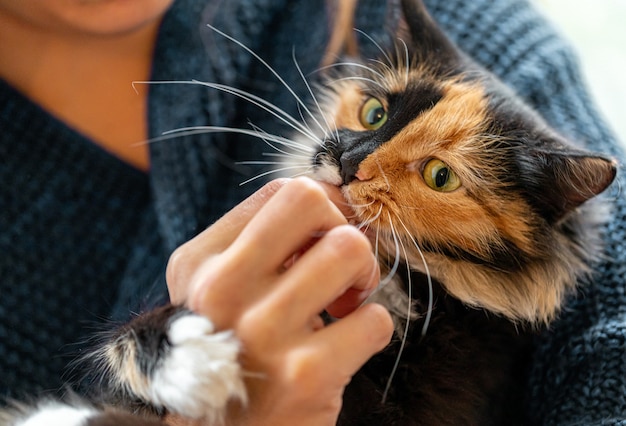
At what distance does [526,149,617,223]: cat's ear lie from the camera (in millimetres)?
872

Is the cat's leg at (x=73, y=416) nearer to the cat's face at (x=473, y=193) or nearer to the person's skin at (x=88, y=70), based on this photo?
the cat's face at (x=473, y=193)

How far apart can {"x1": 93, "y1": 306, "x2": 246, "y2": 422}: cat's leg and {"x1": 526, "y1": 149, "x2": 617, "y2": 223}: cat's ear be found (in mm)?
586

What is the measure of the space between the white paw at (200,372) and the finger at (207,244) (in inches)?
3.2

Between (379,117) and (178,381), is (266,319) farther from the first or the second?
(379,117)

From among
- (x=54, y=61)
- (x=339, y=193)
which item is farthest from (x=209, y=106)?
(x=339, y=193)

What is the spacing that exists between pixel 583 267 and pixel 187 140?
0.91 meters

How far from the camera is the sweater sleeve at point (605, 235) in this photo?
3.26 ft

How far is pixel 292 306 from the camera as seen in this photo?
2.21ft

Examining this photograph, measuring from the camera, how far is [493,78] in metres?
1.16

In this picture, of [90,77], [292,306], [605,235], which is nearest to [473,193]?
[605,235]

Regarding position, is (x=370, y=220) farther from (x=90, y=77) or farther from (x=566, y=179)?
(x=90, y=77)

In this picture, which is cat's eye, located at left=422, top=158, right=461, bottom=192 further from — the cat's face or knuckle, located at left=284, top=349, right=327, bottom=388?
knuckle, located at left=284, top=349, right=327, bottom=388

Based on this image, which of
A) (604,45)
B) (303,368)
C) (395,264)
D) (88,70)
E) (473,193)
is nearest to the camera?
(303,368)

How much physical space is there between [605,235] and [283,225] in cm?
75
